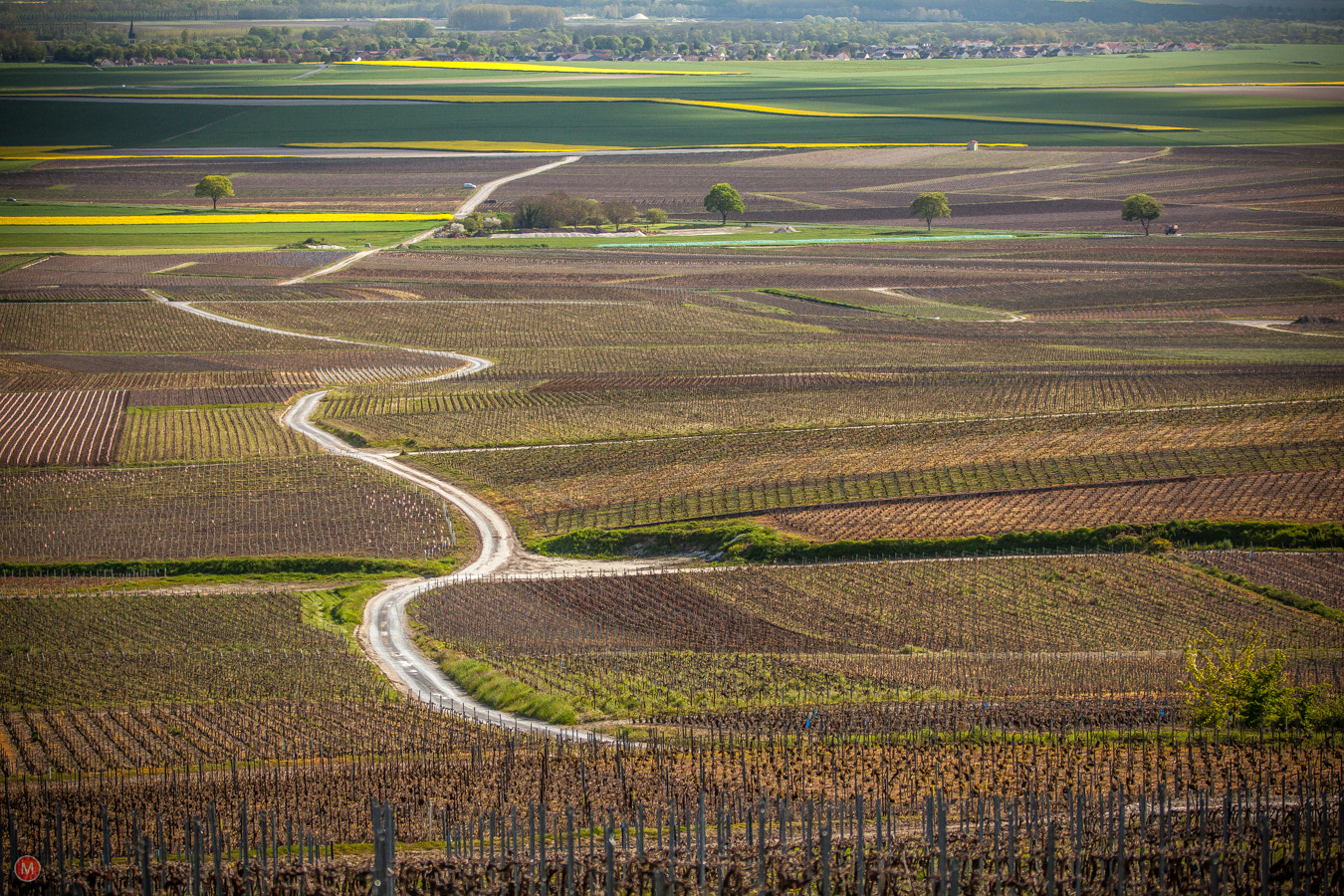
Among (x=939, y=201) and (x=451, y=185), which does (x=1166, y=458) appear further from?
(x=451, y=185)

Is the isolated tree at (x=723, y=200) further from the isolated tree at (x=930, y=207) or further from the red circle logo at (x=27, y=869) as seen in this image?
the red circle logo at (x=27, y=869)

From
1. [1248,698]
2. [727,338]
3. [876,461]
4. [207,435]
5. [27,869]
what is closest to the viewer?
[27,869]

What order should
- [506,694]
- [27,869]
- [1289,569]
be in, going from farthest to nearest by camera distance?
[1289,569] → [506,694] → [27,869]

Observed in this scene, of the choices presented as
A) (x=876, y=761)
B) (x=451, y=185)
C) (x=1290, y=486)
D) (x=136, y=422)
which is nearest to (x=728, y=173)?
(x=451, y=185)

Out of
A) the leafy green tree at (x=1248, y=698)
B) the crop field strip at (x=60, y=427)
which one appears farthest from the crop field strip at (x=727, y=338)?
the leafy green tree at (x=1248, y=698)

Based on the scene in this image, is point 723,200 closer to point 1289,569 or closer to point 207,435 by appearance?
point 207,435

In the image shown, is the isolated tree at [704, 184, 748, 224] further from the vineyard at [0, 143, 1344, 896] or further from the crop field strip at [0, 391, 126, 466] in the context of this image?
the crop field strip at [0, 391, 126, 466]

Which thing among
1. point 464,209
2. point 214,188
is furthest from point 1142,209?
point 214,188
